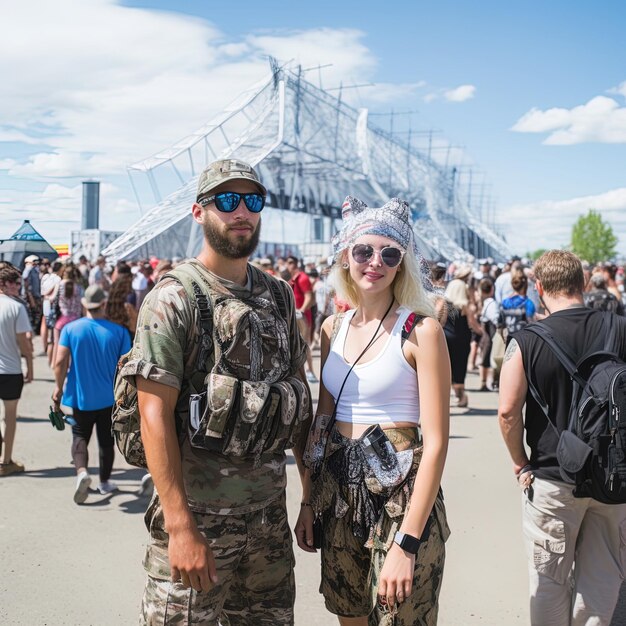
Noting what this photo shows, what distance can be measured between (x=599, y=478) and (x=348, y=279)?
4.04 feet

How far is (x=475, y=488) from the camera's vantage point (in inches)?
229

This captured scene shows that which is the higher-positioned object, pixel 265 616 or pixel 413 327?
pixel 413 327

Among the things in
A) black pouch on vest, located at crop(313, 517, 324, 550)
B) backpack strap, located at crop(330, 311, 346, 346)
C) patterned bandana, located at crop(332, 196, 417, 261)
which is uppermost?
patterned bandana, located at crop(332, 196, 417, 261)

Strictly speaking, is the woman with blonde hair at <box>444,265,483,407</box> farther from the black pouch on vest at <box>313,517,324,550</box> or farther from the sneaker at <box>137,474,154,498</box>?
the black pouch on vest at <box>313,517,324,550</box>

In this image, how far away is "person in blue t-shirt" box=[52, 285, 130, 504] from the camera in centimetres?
553

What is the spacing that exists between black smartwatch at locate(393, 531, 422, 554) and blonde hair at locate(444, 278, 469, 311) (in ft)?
21.8

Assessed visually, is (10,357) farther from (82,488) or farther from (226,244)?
(226,244)

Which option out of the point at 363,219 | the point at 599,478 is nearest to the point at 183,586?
the point at 363,219

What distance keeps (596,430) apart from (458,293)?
638cm

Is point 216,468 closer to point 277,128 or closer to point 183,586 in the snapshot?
point 183,586

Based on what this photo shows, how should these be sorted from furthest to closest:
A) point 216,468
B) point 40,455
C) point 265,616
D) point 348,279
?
point 40,455 → point 348,279 → point 265,616 → point 216,468

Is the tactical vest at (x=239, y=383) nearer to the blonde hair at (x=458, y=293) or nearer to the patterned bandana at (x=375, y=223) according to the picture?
the patterned bandana at (x=375, y=223)

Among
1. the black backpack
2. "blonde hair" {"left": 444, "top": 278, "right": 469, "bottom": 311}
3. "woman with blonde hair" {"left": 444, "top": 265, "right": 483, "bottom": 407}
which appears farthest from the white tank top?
"blonde hair" {"left": 444, "top": 278, "right": 469, "bottom": 311}

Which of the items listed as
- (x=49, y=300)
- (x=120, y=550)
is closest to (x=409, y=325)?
(x=120, y=550)
